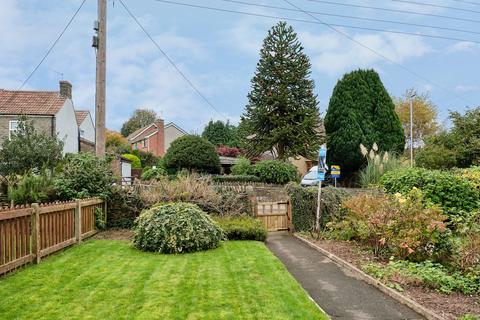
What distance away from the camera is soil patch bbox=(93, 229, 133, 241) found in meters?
11.3

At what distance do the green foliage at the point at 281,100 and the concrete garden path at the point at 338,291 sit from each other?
1701 centimetres

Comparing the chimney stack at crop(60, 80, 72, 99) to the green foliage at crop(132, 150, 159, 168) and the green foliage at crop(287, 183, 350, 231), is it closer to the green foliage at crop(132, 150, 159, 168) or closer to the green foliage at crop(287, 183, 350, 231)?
the green foliage at crop(132, 150, 159, 168)

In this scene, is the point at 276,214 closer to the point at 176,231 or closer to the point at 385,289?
the point at 176,231

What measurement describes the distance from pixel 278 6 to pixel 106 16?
594 cm

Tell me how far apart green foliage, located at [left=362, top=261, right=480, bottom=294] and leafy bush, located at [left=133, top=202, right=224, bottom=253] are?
12.0 ft

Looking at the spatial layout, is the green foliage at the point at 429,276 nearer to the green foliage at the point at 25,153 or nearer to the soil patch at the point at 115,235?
the soil patch at the point at 115,235

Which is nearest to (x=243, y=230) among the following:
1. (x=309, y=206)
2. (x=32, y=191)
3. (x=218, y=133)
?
(x=309, y=206)

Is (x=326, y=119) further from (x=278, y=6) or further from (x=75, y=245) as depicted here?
(x=75, y=245)

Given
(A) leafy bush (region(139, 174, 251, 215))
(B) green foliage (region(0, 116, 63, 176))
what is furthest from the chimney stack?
(A) leafy bush (region(139, 174, 251, 215))

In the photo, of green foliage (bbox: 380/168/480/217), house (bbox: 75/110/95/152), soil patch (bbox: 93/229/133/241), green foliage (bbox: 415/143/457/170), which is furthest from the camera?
house (bbox: 75/110/95/152)

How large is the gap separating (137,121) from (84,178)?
71082 millimetres

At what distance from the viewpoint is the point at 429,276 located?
7.04 meters

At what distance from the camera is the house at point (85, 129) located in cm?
3709

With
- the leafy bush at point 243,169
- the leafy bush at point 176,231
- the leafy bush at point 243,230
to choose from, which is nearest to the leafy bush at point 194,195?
the leafy bush at point 243,230
